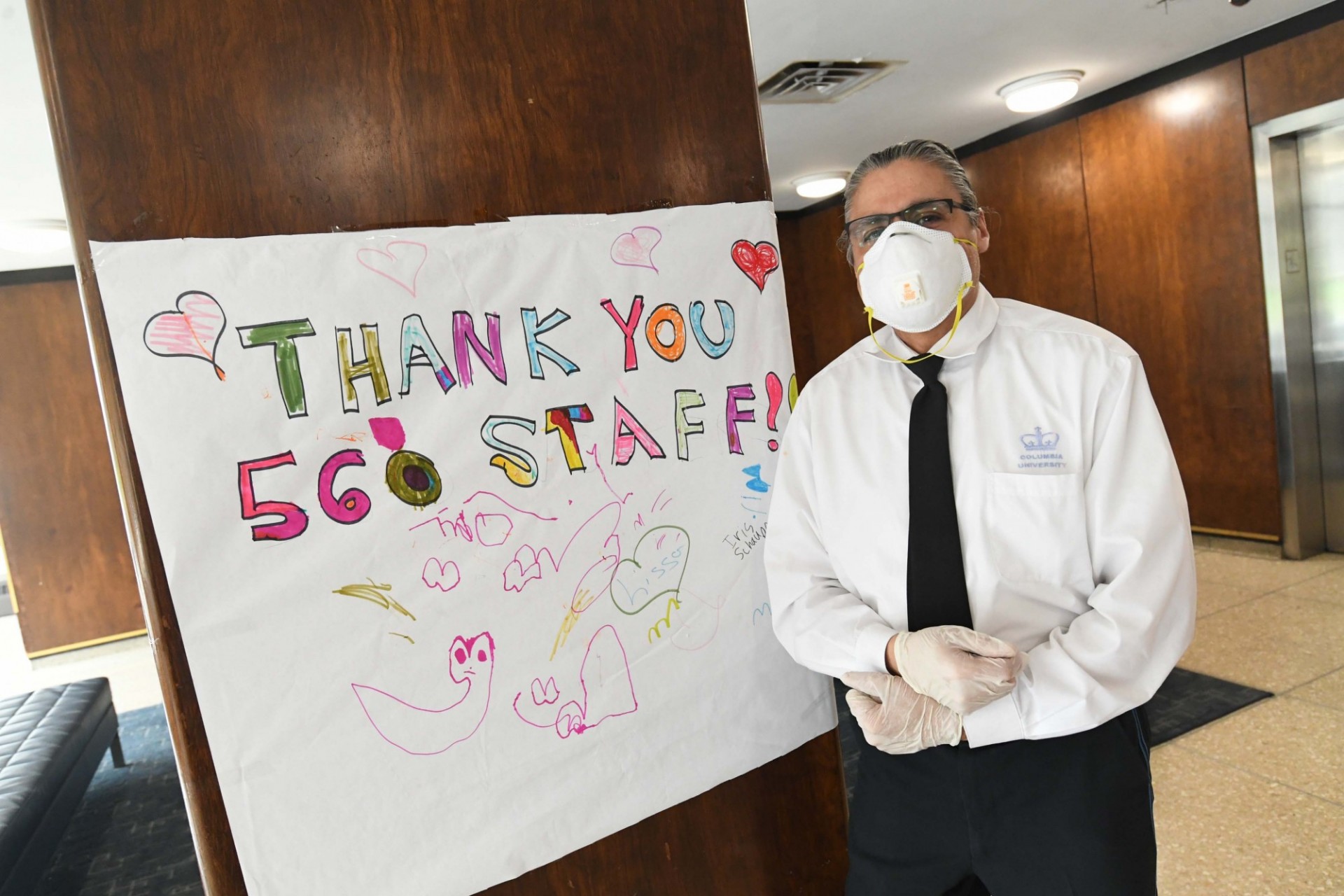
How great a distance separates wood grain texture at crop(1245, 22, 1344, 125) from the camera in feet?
12.8

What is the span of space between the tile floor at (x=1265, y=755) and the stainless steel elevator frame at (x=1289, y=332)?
271mm

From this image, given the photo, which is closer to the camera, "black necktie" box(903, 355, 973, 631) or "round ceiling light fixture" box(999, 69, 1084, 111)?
"black necktie" box(903, 355, 973, 631)

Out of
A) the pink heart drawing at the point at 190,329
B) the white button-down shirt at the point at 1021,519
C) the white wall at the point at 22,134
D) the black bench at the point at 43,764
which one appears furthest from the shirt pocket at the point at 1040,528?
the black bench at the point at 43,764

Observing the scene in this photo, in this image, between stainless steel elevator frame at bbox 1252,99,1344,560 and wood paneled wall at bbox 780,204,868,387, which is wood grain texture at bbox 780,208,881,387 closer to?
wood paneled wall at bbox 780,204,868,387

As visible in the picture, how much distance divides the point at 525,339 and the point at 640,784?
68 centimetres

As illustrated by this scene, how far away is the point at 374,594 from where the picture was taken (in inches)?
42.1

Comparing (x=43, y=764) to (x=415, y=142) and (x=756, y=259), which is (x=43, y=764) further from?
(x=756, y=259)

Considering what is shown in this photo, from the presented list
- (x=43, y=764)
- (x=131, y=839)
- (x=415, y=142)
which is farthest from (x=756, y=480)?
(x=131, y=839)

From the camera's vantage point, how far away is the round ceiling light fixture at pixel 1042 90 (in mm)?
4438

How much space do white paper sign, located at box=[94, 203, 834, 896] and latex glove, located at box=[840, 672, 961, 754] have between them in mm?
290

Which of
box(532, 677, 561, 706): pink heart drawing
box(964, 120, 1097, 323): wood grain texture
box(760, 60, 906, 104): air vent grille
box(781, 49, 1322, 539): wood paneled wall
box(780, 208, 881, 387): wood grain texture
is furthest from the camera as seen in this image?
box(780, 208, 881, 387): wood grain texture

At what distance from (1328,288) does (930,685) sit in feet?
14.5

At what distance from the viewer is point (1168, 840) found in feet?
7.14

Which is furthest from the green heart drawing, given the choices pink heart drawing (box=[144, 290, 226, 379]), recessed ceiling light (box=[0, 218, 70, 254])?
recessed ceiling light (box=[0, 218, 70, 254])
